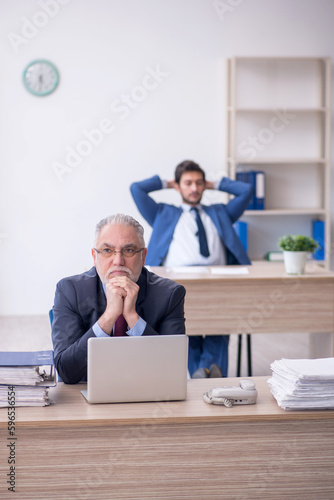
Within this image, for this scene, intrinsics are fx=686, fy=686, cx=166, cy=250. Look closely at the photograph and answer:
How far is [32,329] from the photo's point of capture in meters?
5.98

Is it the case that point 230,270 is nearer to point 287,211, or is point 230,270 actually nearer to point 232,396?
point 287,211

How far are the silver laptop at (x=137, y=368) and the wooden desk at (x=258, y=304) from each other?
2138 millimetres

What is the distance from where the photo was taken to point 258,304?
4039mm

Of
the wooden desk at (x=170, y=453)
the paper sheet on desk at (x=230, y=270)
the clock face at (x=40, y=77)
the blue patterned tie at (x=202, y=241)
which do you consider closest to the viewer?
the wooden desk at (x=170, y=453)

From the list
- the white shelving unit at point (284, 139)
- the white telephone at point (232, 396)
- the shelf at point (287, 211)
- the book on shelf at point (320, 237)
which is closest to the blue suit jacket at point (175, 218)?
the shelf at point (287, 211)

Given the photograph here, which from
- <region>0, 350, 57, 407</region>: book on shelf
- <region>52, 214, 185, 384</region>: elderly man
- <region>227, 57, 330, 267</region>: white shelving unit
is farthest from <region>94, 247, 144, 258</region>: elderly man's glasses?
<region>227, 57, 330, 267</region>: white shelving unit

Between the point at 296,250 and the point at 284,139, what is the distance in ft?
8.96

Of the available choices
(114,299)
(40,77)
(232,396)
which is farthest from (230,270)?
(40,77)

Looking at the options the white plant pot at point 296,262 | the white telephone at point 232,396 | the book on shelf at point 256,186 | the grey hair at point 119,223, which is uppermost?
the book on shelf at point 256,186

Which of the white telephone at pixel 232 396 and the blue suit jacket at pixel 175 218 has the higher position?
the blue suit jacket at pixel 175 218

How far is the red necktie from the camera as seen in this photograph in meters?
2.27

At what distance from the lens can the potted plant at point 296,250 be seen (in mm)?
4102

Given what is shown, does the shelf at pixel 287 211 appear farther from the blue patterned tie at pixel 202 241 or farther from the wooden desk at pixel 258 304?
the wooden desk at pixel 258 304

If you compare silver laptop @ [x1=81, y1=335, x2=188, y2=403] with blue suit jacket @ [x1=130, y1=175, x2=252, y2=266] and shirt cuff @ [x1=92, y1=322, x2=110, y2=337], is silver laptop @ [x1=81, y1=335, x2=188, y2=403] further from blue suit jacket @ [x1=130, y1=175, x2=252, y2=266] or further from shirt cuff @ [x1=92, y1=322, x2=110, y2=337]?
blue suit jacket @ [x1=130, y1=175, x2=252, y2=266]
